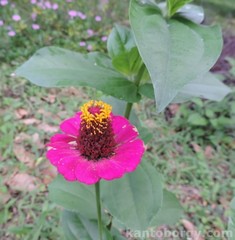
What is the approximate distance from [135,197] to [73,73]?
12.5 inches

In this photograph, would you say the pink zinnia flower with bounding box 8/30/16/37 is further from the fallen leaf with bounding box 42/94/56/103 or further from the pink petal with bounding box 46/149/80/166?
the pink petal with bounding box 46/149/80/166

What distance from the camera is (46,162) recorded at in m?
1.90

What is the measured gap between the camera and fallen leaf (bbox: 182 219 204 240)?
1.63 meters

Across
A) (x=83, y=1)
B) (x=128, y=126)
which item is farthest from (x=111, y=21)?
(x=128, y=126)

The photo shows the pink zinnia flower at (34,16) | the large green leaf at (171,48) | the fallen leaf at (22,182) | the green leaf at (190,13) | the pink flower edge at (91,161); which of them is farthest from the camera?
the pink zinnia flower at (34,16)

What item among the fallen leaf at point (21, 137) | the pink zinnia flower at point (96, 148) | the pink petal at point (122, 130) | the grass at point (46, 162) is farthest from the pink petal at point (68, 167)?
the fallen leaf at point (21, 137)

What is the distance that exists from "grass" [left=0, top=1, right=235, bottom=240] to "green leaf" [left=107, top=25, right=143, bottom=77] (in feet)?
2.93

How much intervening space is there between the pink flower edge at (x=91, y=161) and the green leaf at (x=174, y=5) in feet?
0.82

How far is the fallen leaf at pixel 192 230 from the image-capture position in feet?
5.35

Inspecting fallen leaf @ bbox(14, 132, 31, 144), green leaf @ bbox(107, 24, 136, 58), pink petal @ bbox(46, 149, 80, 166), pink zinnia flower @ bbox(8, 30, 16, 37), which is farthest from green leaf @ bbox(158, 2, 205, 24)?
pink zinnia flower @ bbox(8, 30, 16, 37)

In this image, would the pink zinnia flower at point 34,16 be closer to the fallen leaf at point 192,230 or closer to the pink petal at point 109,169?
the fallen leaf at point 192,230

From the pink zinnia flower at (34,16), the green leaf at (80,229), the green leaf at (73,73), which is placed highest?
the green leaf at (73,73)

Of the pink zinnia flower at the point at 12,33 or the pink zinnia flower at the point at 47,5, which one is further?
the pink zinnia flower at the point at 47,5

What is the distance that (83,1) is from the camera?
329 cm
